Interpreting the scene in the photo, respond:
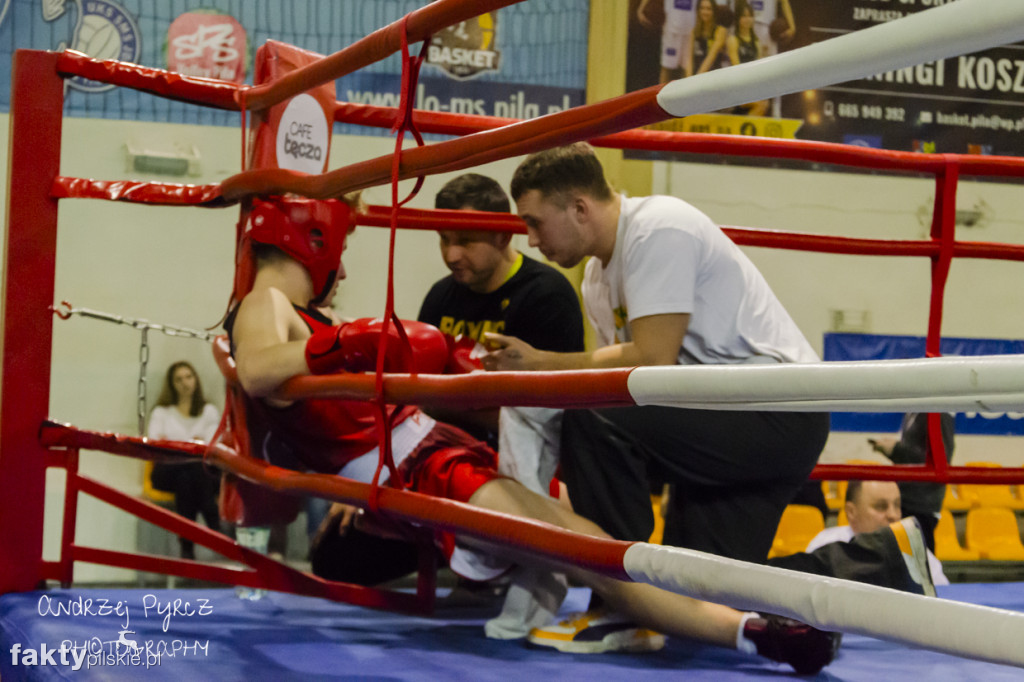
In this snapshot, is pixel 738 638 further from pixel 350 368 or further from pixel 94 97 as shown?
pixel 94 97

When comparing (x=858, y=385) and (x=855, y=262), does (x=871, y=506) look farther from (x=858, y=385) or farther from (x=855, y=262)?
(x=855, y=262)

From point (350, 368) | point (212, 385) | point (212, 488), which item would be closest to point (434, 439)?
point (350, 368)

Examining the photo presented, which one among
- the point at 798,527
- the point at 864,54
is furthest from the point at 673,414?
the point at 798,527

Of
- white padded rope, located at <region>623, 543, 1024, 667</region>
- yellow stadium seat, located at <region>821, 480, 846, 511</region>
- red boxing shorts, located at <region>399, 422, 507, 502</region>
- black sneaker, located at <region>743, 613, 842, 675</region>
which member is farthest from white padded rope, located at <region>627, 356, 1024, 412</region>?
yellow stadium seat, located at <region>821, 480, 846, 511</region>

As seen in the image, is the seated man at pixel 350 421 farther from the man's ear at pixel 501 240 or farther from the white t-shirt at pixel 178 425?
the white t-shirt at pixel 178 425

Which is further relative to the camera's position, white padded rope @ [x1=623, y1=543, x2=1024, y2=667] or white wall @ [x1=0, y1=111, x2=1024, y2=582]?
white wall @ [x1=0, y1=111, x2=1024, y2=582]

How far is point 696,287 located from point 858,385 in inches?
31.3

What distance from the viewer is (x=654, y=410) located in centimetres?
139

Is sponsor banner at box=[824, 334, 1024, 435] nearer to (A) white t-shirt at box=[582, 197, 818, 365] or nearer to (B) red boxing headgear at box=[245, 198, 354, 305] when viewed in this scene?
(A) white t-shirt at box=[582, 197, 818, 365]

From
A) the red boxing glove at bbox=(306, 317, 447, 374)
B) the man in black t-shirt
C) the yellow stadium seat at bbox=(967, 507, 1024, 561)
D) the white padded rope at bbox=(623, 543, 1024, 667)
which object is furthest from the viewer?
the yellow stadium seat at bbox=(967, 507, 1024, 561)

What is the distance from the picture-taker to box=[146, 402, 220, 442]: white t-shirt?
166 inches

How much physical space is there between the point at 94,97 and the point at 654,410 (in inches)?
154

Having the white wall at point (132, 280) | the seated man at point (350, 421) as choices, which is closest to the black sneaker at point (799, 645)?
the seated man at point (350, 421)

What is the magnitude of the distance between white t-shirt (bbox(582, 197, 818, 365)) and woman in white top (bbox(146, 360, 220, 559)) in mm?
2935
